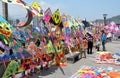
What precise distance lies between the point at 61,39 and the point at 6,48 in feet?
21.9

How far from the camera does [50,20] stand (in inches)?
508

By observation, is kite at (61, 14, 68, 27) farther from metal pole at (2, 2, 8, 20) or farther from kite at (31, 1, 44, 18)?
metal pole at (2, 2, 8, 20)

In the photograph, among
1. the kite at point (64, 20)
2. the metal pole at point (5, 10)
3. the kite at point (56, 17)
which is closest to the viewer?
the metal pole at point (5, 10)

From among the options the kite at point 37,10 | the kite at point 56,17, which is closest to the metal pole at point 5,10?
the kite at point 37,10

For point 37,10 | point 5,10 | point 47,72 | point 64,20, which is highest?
point 37,10

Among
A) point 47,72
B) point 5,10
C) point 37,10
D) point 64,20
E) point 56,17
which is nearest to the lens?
point 5,10

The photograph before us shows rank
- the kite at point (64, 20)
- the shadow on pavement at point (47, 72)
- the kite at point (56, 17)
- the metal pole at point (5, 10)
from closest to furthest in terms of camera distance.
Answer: the metal pole at point (5, 10), the shadow on pavement at point (47, 72), the kite at point (56, 17), the kite at point (64, 20)

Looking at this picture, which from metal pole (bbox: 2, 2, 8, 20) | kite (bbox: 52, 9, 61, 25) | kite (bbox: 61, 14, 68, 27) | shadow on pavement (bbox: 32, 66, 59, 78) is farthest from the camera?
kite (bbox: 61, 14, 68, 27)

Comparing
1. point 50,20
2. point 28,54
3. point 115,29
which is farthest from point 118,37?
point 28,54

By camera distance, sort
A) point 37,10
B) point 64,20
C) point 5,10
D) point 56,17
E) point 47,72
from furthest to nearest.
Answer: point 64,20, point 56,17, point 47,72, point 37,10, point 5,10

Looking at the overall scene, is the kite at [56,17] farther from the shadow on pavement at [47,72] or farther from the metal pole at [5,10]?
the metal pole at [5,10]

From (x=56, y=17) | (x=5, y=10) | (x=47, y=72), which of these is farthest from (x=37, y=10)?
(x=47, y=72)

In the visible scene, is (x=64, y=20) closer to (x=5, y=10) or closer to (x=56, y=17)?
(x=56, y=17)

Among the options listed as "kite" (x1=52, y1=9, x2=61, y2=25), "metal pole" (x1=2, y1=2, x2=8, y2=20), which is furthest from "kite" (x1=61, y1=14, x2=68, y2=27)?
"metal pole" (x1=2, y1=2, x2=8, y2=20)
